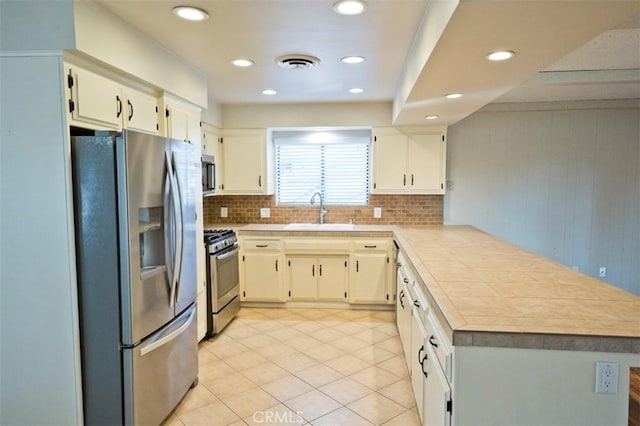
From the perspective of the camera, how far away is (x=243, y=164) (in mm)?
4531

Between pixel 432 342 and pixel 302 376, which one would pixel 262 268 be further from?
pixel 432 342

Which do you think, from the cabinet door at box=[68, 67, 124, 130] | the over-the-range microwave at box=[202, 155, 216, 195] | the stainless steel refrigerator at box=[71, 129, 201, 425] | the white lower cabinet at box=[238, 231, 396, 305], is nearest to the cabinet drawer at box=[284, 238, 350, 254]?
the white lower cabinet at box=[238, 231, 396, 305]

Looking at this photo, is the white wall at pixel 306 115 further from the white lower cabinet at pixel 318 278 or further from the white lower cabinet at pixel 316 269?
the white lower cabinet at pixel 318 278

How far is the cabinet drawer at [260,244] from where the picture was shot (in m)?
4.20

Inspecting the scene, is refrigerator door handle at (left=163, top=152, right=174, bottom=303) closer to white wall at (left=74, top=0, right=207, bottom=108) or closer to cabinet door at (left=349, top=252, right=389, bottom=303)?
white wall at (left=74, top=0, right=207, bottom=108)

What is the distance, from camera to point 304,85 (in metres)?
3.53

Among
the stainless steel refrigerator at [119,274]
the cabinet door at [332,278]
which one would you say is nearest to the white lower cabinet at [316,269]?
the cabinet door at [332,278]

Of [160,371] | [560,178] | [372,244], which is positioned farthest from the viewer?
[560,178]

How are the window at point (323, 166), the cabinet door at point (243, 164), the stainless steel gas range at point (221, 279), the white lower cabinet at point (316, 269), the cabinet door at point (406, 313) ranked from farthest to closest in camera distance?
1. the window at point (323, 166)
2. the cabinet door at point (243, 164)
3. the white lower cabinet at point (316, 269)
4. the stainless steel gas range at point (221, 279)
5. the cabinet door at point (406, 313)

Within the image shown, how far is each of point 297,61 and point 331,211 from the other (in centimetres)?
232

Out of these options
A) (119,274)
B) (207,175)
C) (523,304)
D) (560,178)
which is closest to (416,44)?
(523,304)

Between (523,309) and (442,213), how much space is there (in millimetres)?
3053

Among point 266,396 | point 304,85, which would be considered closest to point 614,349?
point 266,396

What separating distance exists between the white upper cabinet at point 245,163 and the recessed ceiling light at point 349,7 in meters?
2.64
